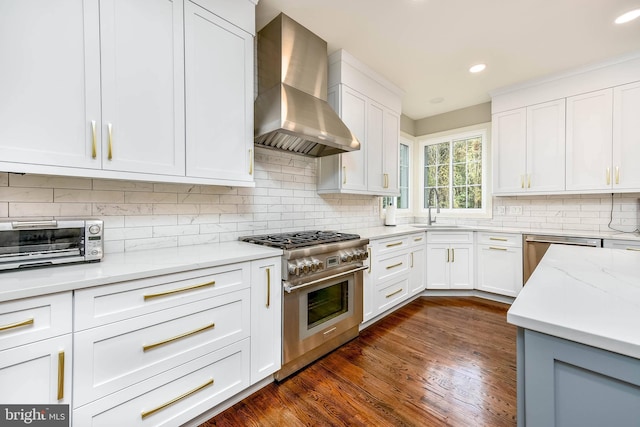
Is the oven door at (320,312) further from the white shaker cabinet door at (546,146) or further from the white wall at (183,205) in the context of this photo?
the white shaker cabinet door at (546,146)

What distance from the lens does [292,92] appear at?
83.0 inches

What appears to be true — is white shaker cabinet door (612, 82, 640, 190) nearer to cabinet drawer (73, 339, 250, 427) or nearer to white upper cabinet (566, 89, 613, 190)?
white upper cabinet (566, 89, 613, 190)

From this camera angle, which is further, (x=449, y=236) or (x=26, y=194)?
(x=449, y=236)

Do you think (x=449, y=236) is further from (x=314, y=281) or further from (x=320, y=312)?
(x=314, y=281)

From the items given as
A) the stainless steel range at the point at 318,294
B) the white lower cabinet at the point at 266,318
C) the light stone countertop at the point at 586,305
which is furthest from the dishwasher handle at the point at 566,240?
the white lower cabinet at the point at 266,318

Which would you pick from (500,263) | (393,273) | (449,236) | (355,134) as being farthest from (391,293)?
(355,134)

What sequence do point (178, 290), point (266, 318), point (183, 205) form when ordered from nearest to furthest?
point (178, 290) < point (266, 318) < point (183, 205)

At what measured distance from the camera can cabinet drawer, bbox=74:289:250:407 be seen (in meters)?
1.11

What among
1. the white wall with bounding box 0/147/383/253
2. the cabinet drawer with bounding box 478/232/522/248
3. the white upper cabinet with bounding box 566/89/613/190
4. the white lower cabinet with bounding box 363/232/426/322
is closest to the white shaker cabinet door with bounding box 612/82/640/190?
the white upper cabinet with bounding box 566/89/613/190

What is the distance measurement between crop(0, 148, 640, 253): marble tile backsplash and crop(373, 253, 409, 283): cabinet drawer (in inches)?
25.5

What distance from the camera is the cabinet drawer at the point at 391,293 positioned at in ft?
9.00

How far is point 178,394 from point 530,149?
412 centimetres

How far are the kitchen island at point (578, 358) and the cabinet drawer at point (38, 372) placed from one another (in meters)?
1.56

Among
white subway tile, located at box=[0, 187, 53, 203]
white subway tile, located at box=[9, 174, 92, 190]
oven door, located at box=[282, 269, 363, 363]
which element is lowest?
oven door, located at box=[282, 269, 363, 363]
